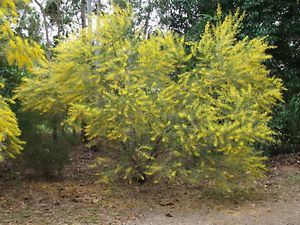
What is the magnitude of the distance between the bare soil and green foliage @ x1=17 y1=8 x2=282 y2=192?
16.3 inches

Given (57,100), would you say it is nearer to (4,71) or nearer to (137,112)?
(4,71)

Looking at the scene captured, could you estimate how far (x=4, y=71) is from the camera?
10242mm

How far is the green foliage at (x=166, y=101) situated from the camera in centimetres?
780

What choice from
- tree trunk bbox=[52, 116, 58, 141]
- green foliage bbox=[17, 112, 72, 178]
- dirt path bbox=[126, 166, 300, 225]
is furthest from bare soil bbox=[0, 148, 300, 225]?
tree trunk bbox=[52, 116, 58, 141]

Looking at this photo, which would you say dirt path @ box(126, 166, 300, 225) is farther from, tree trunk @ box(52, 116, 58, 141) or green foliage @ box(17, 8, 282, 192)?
tree trunk @ box(52, 116, 58, 141)

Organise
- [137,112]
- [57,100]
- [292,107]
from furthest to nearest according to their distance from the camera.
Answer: [292,107]
[57,100]
[137,112]

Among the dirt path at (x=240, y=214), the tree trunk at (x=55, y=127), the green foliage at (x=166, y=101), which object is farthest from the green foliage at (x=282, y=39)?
the tree trunk at (x=55, y=127)

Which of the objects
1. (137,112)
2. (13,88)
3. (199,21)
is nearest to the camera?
(137,112)

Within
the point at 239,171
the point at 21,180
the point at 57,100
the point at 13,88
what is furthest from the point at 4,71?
the point at 239,171

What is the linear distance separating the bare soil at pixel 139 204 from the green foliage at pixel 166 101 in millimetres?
414

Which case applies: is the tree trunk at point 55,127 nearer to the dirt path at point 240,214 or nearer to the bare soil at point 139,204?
the bare soil at point 139,204

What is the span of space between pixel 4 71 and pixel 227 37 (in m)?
5.47

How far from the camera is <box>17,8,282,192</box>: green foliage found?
780 cm

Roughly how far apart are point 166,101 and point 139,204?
80.8 inches
